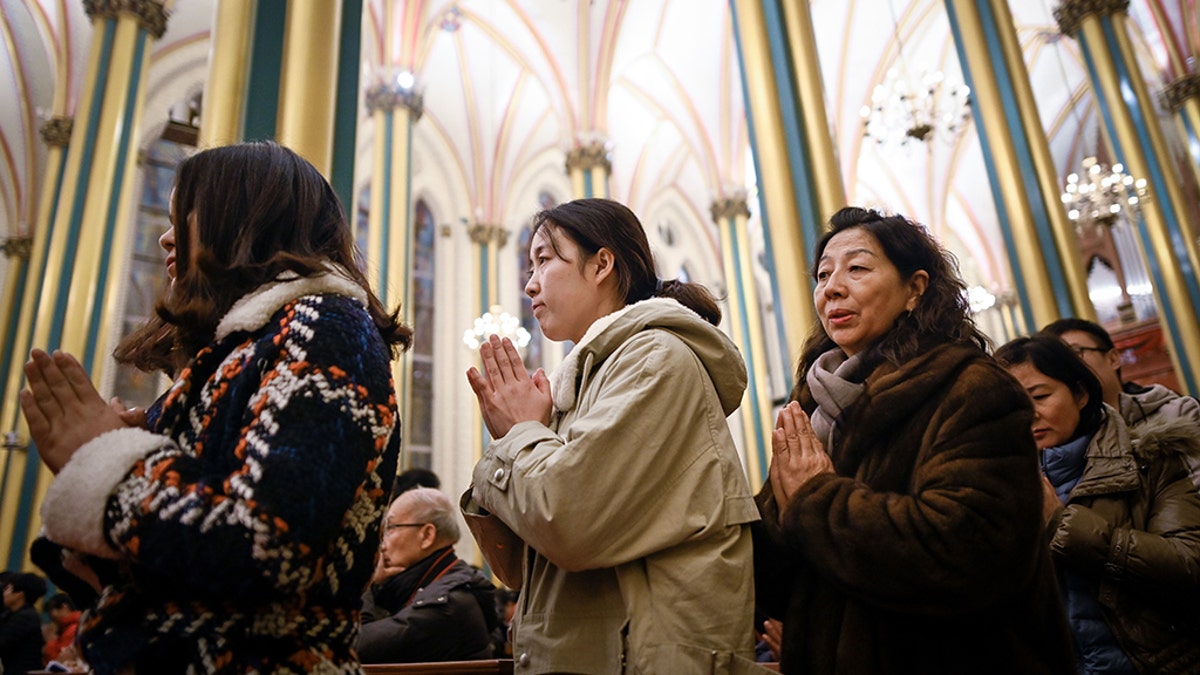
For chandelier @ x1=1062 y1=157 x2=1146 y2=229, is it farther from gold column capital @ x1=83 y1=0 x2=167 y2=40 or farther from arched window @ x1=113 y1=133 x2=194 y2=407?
arched window @ x1=113 y1=133 x2=194 y2=407

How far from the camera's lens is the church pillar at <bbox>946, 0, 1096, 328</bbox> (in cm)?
588

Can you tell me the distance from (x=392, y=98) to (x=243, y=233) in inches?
414

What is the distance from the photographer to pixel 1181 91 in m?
12.0

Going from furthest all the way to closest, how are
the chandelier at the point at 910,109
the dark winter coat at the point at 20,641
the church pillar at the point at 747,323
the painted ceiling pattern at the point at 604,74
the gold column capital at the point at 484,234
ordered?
the gold column capital at the point at 484,234, the church pillar at the point at 747,323, the painted ceiling pattern at the point at 604,74, the chandelier at the point at 910,109, the dark winter coat at the point at 20,641

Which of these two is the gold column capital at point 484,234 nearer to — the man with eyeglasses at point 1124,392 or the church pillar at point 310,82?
the church pillar at point 310,82

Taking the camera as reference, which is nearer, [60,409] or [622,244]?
[60,409]

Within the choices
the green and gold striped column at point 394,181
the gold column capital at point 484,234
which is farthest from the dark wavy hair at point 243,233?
the gold column capital at point 484,234

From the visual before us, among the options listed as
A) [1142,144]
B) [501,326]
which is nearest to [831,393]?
[1142,144]

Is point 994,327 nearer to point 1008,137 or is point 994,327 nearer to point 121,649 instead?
point 1008,137

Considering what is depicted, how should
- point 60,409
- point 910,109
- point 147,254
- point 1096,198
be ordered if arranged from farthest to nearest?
point 147,254, point 1096,198, point 910,109, point 60,409

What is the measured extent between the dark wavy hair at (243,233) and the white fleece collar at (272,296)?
0.07ft

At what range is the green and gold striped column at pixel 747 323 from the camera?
11945 mm

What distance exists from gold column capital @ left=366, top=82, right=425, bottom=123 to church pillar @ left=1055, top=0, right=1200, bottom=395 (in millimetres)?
8187

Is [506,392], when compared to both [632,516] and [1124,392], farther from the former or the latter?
[1124,392]
